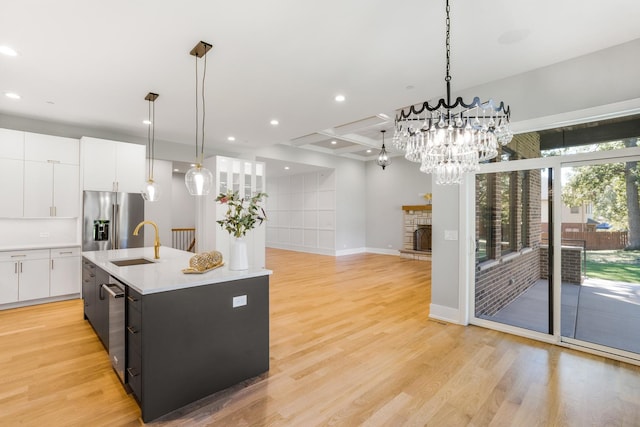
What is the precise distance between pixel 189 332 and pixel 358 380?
1.42 m

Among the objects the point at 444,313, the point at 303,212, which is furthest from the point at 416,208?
the point at 444,313

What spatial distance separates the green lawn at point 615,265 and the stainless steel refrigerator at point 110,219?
257 inches

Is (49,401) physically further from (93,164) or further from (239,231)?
(93,164)

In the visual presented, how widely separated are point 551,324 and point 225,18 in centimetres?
437

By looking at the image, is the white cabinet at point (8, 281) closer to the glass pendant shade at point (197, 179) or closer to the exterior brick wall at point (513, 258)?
the glass pendant shade at point (197, 179)

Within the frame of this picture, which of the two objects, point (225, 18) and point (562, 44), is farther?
point (562, 44)

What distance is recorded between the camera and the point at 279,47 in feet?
9.46

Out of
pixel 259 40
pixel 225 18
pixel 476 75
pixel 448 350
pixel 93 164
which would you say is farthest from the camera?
pixel 93 164

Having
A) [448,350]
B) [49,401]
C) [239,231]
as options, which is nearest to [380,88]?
[239,231]

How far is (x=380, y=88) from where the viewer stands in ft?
12.6

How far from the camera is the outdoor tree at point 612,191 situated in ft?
9.67

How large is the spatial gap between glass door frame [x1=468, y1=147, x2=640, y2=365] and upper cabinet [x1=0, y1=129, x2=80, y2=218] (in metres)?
6.04

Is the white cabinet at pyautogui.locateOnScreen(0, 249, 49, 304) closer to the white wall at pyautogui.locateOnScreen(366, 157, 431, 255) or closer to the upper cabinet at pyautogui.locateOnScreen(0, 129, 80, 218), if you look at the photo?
the upper cabinet at pyautogui.locateOnScreen(0, 129, 80, 218)

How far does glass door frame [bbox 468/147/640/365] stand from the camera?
297cm
